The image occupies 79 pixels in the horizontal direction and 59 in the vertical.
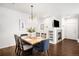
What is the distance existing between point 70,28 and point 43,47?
19.1 inches

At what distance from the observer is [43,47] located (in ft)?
4.69

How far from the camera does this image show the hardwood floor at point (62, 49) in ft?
4.53

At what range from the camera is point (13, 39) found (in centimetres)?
138

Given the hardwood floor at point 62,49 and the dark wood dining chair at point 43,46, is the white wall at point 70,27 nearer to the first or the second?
the hardwood floor at point 62,49

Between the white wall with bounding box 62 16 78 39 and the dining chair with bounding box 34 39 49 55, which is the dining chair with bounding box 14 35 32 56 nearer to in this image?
the dining chair with bounding box 34 39 49 55

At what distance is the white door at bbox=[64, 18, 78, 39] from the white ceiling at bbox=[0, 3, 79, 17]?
12cm

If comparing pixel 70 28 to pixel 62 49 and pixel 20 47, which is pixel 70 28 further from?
pixel 20 47

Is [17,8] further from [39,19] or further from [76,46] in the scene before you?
[76,46]

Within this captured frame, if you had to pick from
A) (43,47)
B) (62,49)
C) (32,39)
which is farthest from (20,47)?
(62,49)

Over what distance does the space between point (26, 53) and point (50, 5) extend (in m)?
0.79

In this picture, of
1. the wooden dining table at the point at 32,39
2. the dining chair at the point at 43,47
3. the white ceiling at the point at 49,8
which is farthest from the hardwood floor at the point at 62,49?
the white ceiling at the point at 49,8

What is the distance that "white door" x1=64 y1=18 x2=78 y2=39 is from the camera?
4.55 ft

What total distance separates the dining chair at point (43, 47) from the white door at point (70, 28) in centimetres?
32

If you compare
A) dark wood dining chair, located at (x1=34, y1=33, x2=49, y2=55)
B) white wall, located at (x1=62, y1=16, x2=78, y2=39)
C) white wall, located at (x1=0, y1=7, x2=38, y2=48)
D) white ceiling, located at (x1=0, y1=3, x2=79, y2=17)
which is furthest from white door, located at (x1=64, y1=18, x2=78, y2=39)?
white wall, located at (x1=0, y1=7, x2=38, y2=48)
